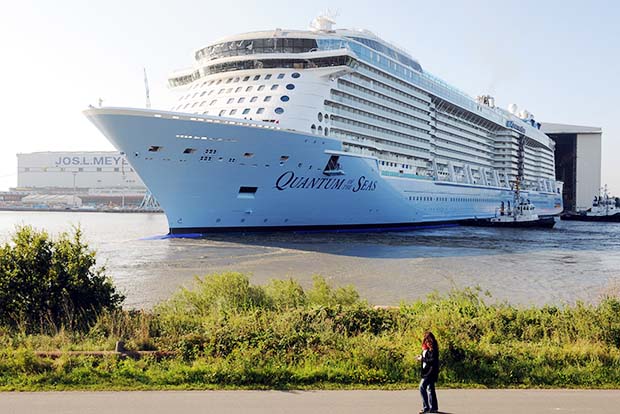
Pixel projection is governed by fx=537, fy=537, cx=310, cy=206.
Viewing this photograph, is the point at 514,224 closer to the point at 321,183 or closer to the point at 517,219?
the point at 517,219

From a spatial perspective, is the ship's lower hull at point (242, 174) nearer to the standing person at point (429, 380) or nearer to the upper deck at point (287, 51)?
the upper deck at point (287, 51)

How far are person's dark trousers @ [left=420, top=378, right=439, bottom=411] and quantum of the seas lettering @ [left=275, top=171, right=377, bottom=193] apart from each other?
102 ft

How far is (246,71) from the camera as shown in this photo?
139ft

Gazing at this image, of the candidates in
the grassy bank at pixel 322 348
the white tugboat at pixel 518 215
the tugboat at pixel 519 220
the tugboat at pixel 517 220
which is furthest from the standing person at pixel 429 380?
the tugboat at pixel 519 220

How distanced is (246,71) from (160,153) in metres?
11.5

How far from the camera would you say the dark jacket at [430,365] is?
7031 mm

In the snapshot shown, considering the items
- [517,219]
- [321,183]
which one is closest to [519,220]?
[517,219]

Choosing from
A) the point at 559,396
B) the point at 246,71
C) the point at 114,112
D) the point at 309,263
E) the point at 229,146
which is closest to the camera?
the point at 559,396

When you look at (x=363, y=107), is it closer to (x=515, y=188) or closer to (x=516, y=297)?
(x=516, y=297)

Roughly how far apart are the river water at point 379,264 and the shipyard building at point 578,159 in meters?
92.0

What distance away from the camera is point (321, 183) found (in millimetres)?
40031

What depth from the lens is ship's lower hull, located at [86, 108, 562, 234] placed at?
34.1m

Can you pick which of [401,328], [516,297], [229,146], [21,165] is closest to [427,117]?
[229,146]

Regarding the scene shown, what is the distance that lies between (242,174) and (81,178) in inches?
5887
